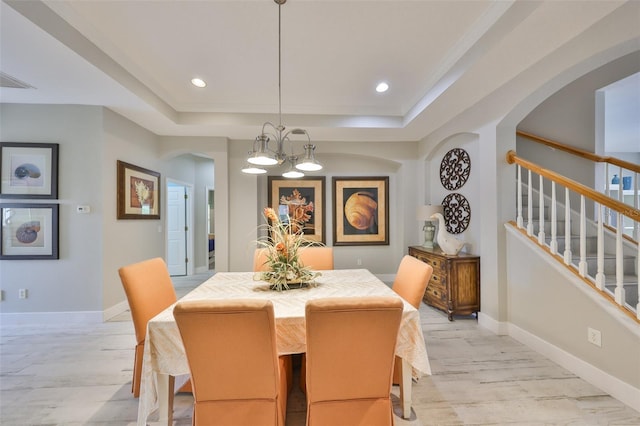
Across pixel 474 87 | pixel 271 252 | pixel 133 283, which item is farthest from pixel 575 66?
pixel 133 283

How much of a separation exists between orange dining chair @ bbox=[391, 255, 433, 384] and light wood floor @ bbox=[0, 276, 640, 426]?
1.47 feet

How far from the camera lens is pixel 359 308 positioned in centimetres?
117

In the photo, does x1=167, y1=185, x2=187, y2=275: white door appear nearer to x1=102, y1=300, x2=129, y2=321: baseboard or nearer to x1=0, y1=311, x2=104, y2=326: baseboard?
x1=102, y1=300, x2=129, y2=321: baseboard

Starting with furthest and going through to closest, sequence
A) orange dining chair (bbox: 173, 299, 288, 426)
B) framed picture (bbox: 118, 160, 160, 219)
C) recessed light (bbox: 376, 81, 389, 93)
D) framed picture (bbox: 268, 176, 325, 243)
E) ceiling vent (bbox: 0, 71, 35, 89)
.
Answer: framed picture (bbox: 268, 176, 325, 243) → framed picture (bbox: 118, 160, 160, 219) → recessed light (bbox: 376, 81, 389, 93) → ceiling vent (bbox: 0, 71, 35, 89) → orange dining chair (bbox: 173, 299, 288, 426)

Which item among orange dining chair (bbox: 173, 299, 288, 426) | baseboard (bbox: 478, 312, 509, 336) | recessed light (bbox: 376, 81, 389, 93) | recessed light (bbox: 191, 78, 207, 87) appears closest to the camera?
orange dining chair (bbox: 173, 299, 288, 426)

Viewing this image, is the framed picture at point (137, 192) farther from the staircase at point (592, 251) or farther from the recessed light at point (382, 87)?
the staircase at point (592, 251)

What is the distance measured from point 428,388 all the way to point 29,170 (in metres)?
4.56

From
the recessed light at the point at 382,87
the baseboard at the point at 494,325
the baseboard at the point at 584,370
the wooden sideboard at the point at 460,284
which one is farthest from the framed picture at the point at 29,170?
the baseboard at the point at 584,370

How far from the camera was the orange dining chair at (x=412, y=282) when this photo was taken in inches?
69.4

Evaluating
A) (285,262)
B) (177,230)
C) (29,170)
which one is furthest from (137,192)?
(285,262)

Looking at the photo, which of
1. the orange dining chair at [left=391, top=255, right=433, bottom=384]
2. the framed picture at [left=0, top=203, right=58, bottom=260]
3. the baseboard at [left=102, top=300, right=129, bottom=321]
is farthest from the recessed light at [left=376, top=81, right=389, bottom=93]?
the baseboard at [left=102, top=300, right=129, bottom=321]

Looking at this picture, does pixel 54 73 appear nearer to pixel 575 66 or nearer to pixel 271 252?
pixel 271 252

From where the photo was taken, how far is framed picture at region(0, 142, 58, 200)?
9.80 feet

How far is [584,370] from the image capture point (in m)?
2.05
